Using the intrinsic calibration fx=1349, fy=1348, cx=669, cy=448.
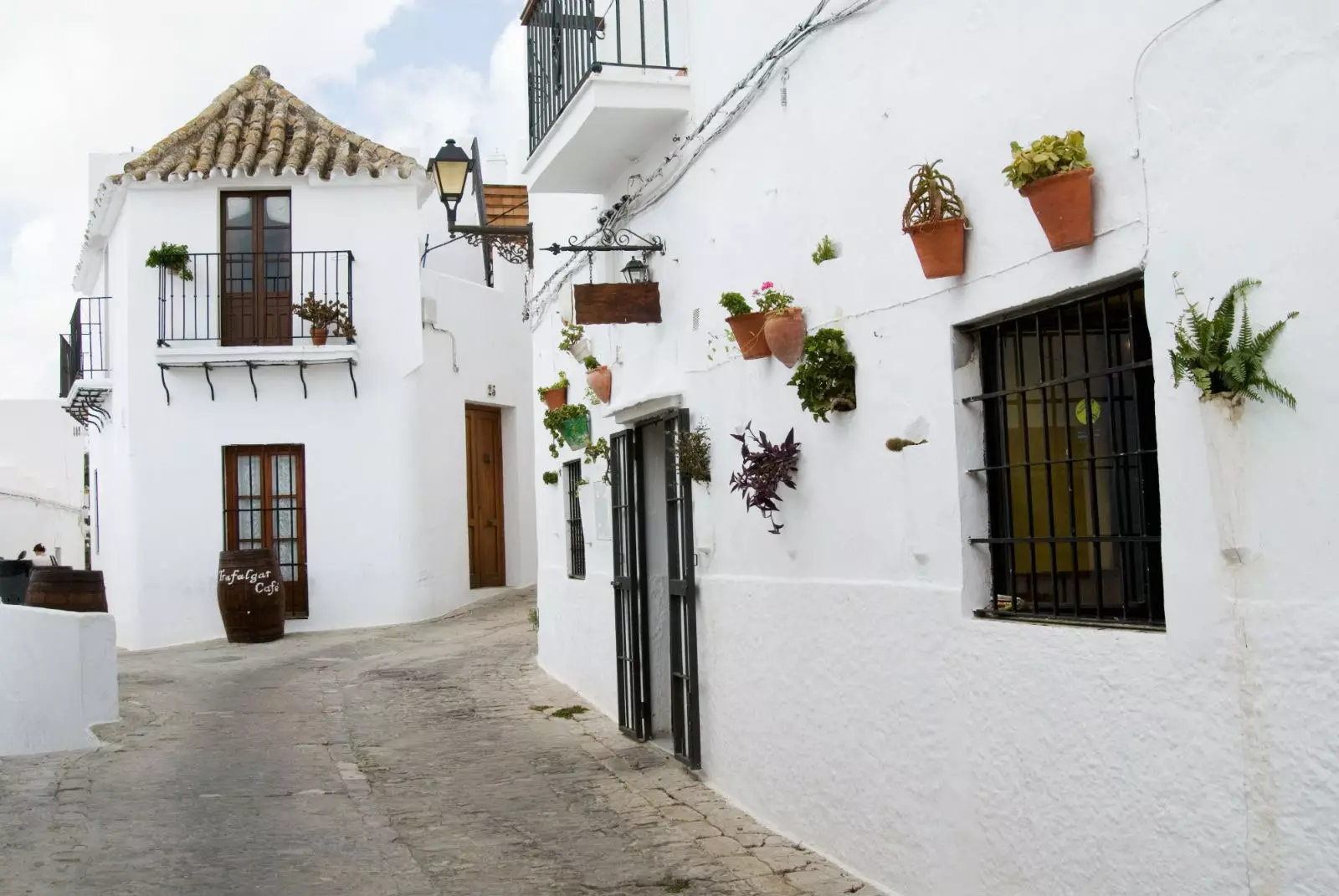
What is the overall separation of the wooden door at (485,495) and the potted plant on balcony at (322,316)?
238 cm

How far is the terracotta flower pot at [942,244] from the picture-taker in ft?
15.1

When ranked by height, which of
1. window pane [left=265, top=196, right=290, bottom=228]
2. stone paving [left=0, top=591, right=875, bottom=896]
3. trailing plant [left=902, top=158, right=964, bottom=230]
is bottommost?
stone paving [left=0, top=591, right=875, bottom=896]

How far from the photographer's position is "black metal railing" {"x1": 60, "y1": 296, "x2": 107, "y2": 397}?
16.8 meters

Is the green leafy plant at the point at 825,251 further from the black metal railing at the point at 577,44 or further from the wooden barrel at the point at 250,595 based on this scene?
the wooden barrel at the point at 250,595

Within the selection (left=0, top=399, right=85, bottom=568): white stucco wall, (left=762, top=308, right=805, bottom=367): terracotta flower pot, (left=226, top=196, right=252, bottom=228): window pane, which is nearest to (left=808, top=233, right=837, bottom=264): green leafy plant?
(left=762, top=308, right=805, bottom=367): terracotta flower pot

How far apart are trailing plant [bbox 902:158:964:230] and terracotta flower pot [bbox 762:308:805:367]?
1.14 meters

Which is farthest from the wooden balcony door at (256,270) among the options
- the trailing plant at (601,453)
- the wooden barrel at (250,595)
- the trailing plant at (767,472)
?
the trailing plant at (767,472)

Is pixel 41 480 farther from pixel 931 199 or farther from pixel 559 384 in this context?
pixel 931 199

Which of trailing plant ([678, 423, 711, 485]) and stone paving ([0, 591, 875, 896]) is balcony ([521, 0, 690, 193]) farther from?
stone paving ([0, 591, 875, 896])

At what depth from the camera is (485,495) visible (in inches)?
703

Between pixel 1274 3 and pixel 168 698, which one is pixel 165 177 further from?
pixel 1274 3

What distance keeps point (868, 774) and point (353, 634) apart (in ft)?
33.7

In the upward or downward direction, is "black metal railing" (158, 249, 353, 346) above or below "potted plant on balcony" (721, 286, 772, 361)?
above

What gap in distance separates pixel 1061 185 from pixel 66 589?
11384 mm
